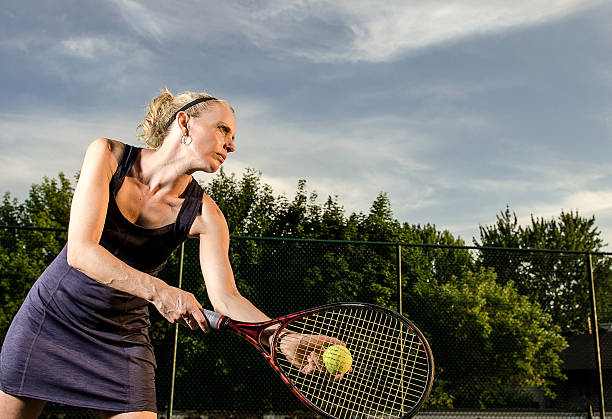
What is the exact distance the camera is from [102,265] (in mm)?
1756

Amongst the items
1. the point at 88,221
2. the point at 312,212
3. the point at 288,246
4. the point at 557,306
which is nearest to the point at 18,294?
the point at 288,246

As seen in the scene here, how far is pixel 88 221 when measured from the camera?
71.4 inches

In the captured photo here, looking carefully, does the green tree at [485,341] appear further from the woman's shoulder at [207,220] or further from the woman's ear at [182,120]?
the woman's ear at [182,120]

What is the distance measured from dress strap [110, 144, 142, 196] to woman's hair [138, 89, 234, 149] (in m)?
0.15

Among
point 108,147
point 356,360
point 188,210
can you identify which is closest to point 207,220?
point 188,210

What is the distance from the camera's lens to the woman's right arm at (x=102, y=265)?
1765 millimetres

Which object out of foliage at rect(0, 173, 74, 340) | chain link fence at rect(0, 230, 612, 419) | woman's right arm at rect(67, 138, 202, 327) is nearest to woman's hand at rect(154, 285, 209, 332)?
woman's right arm at rect(67, 138, 202, 327)

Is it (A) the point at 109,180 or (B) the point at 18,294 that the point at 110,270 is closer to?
(A) the point at 109,180

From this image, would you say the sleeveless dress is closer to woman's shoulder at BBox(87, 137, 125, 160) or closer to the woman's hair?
woman's shoulder at BBox(87, 137, 125, 160)

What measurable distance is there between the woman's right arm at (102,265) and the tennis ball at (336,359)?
25.7 inches

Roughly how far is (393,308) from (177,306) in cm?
620

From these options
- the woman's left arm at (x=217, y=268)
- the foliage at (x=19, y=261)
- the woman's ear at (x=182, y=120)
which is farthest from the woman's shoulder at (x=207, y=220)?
the foliage at (x=19, y=261)

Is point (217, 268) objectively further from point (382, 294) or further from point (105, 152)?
point (382, 294)

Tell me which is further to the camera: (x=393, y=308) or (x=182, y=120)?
(x=393, y=308)
